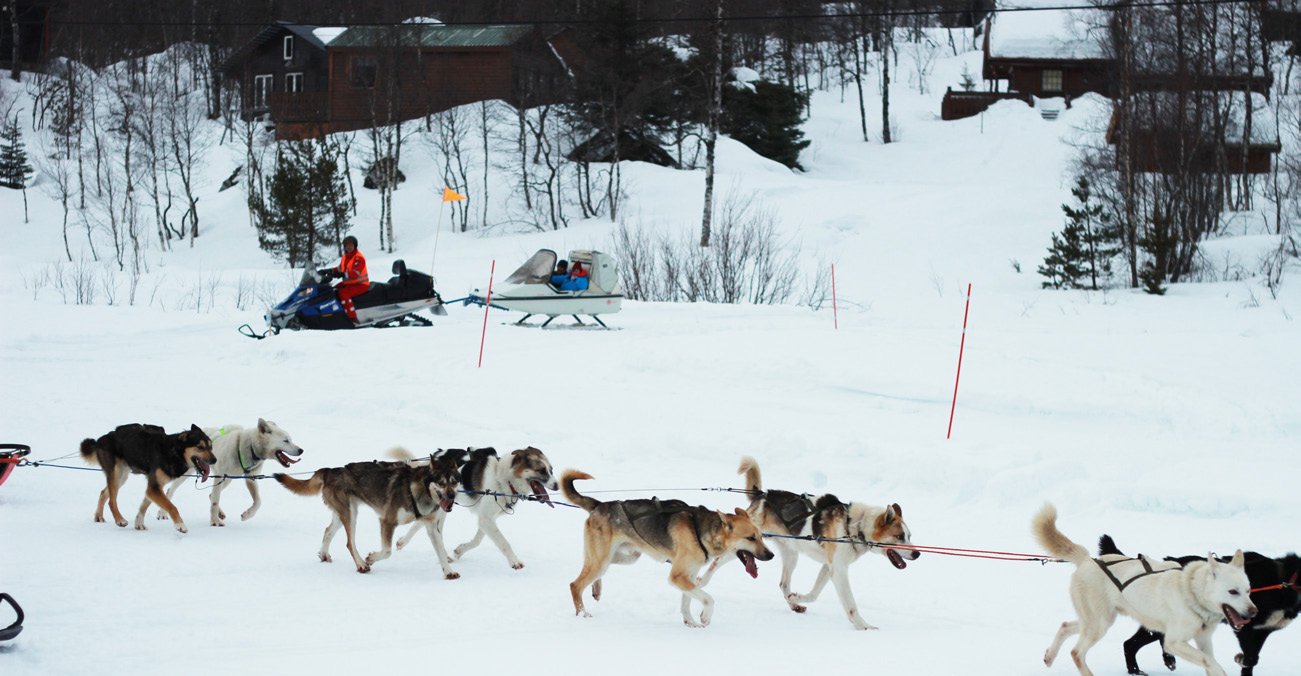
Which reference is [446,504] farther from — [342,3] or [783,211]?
[342,3]

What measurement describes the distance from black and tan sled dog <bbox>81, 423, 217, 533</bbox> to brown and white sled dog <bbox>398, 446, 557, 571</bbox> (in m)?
2.01

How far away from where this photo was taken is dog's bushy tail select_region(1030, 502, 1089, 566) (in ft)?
Answer: 17.4

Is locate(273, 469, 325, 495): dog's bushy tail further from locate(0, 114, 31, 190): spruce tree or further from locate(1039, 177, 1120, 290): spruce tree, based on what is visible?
locate(0, 114, 31, 190): spruce tree

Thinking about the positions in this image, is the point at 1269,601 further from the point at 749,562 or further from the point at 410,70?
the point at 410,70

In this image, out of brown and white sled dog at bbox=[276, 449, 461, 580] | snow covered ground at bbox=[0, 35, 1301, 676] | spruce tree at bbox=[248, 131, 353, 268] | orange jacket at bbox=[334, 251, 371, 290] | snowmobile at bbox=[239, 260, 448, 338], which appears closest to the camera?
snow covered ground at bbox=[0, 35, 1301, 676]

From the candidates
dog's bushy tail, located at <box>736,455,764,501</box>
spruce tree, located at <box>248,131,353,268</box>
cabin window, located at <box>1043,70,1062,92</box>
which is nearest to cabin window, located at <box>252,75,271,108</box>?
spruce tree, located at <box>248,131,353,268</box>

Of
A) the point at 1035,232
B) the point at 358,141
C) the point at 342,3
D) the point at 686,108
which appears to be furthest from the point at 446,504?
the point at 342,3

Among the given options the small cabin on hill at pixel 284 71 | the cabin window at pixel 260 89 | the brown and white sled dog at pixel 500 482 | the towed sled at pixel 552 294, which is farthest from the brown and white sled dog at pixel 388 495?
the cabin window at pixel 260 89

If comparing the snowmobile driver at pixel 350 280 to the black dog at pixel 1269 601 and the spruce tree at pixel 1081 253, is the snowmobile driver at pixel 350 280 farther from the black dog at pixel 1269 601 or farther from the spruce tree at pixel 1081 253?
the spruce tree at pixel 1081 253

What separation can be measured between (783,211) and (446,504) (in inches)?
1123

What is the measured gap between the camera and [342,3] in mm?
66938

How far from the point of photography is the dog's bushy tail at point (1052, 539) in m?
5.29

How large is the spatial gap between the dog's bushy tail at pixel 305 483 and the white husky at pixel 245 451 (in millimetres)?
497

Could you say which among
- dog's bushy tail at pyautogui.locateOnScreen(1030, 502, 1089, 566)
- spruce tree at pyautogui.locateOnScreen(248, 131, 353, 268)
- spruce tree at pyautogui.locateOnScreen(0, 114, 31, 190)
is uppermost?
spruce tree at pyautogui.locateOnScreen(0, 114, 31, 190)
